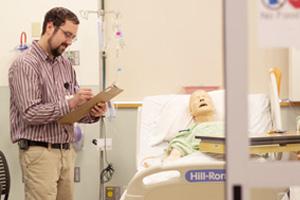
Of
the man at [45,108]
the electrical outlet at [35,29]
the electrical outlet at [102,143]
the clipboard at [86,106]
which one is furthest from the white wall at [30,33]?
the clipboard at [86,106]

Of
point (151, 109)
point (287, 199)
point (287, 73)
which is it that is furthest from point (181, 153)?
point (287, 73)

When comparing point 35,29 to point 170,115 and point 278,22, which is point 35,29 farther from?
point 278,22

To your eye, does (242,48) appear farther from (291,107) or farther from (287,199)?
(291,107)

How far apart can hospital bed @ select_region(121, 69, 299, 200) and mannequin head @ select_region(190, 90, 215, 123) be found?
0.08 metres

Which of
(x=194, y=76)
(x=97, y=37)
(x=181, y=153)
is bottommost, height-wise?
(x=181, y=153)

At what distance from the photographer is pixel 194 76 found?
4.18 meters

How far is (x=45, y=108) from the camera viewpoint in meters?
2.70

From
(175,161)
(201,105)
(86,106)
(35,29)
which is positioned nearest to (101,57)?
(35,29)

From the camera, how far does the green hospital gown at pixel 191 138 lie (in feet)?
10.7

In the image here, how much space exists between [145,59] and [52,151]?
5.25 ft

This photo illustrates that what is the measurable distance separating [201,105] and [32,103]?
1.31m

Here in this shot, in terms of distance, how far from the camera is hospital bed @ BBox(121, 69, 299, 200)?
219 cm

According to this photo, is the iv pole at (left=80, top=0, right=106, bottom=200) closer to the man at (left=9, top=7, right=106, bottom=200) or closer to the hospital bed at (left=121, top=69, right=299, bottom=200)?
the hospital bed at (left=121, top=69, right=299, bottom=200)

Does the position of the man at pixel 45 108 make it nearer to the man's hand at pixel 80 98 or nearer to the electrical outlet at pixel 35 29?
the man's hand at pixel 80 98
